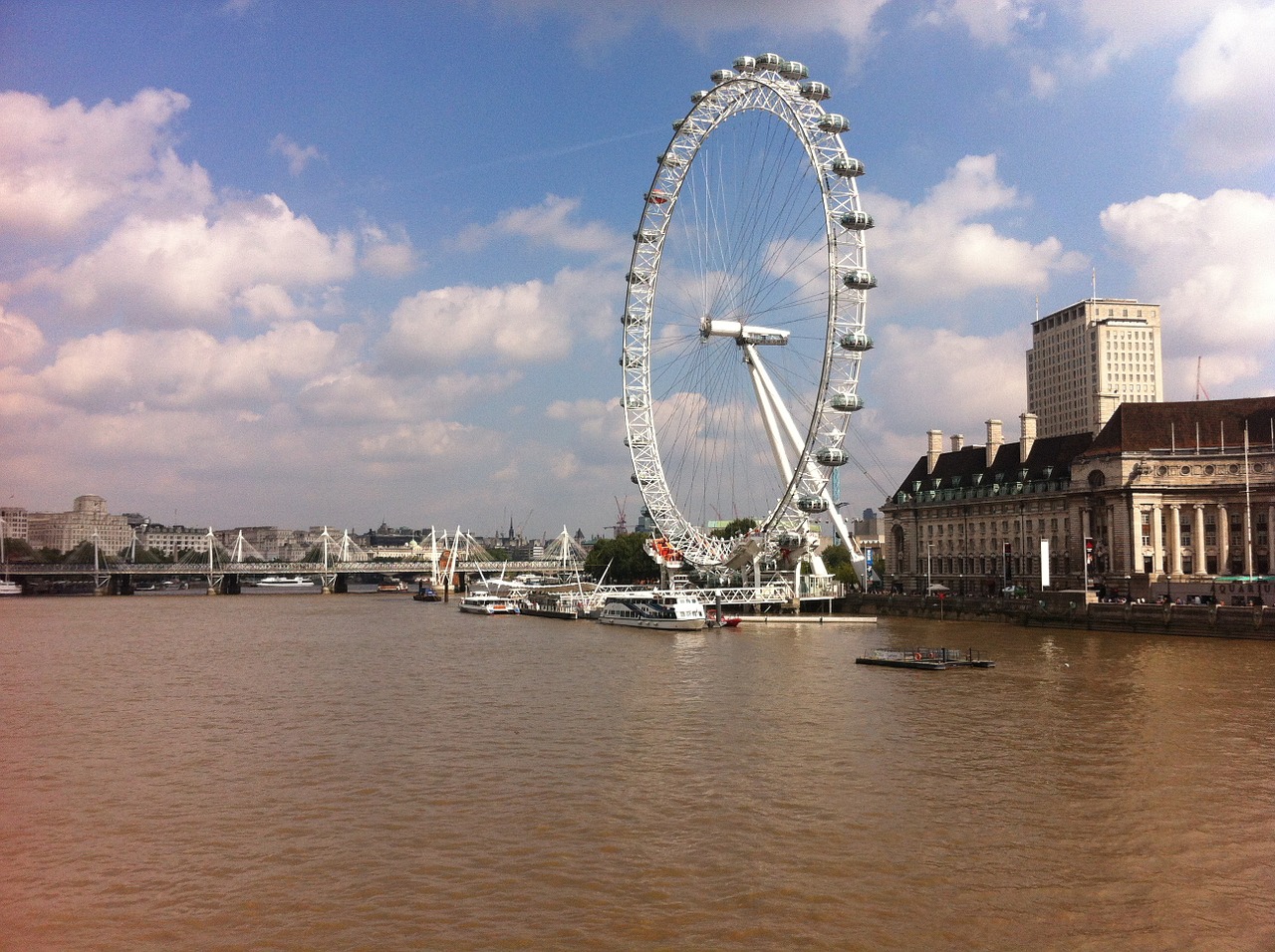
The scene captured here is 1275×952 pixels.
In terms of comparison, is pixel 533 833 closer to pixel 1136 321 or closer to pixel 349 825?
pixel 349 825

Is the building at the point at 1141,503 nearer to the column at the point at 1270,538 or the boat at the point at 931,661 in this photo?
the column at the point at 1270,538

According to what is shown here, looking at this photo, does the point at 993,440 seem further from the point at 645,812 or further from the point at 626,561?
the point at 645,812

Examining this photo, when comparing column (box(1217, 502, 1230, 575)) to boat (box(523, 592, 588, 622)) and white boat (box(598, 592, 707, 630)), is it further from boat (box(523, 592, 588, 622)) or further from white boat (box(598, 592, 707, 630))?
boat (box(523, 592, 588, 622))

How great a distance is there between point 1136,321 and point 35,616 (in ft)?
425

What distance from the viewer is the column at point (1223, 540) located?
6512 centimetres

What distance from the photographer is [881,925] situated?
13.7 metres

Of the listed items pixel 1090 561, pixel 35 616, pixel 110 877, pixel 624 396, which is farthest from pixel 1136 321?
pixel 110 877

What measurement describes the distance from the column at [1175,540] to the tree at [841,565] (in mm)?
43773

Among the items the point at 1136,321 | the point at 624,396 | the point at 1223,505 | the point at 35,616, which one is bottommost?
the point at 35,616

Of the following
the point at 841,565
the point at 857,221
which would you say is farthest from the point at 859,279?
the point at 841,565

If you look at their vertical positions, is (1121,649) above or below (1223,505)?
below

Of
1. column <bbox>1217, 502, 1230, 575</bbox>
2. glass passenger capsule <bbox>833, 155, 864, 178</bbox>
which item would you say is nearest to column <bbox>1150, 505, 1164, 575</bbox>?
column <bbox>1217, 502, 1230, 575</bbox>

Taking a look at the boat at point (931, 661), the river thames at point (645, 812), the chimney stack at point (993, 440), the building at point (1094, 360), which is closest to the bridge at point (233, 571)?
the chimney stack at point (993, 440)

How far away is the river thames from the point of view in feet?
45.3
